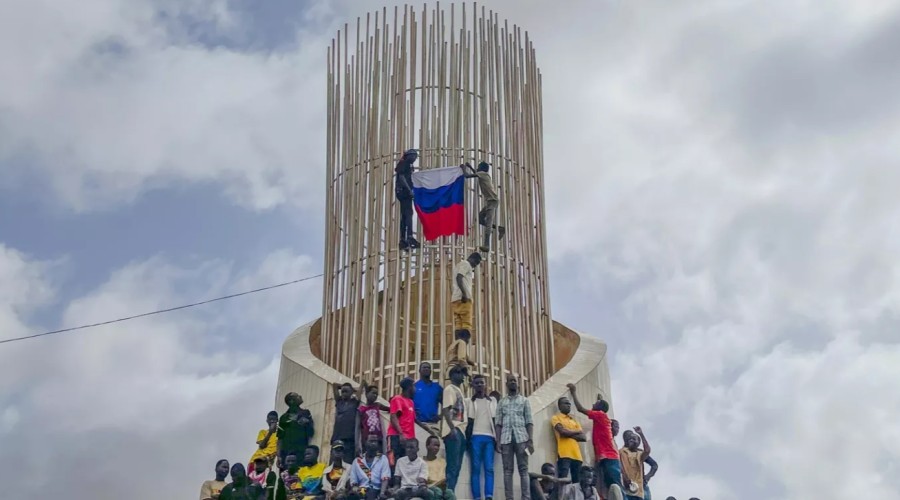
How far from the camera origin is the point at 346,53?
70.4 ft

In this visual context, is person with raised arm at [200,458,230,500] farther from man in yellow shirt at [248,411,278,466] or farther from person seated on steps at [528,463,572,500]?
person seated on steps at [528,463,572,500]

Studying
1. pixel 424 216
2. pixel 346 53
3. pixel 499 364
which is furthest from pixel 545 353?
pixel 346 53

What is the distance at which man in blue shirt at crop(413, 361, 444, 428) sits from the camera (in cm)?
1644

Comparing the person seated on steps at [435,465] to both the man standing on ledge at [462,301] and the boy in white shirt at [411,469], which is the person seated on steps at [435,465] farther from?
the man standing on ledge at [462,301]

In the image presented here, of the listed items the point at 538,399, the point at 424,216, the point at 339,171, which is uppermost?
the point at 339,171

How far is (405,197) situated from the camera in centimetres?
1952

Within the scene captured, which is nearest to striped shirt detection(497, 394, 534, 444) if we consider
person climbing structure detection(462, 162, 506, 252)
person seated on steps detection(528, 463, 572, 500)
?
person seated on steps detection(528, 463, 572, 500)

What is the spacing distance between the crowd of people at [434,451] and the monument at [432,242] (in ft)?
2.18

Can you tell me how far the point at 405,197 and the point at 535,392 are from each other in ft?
12.0

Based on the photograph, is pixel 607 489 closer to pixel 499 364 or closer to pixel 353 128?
pixel 499 364

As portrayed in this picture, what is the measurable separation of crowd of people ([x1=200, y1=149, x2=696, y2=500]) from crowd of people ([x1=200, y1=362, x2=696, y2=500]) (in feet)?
0.04

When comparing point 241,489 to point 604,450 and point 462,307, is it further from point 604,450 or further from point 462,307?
point 604,450

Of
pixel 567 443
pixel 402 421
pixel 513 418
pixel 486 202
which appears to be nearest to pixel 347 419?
pixel 402 421

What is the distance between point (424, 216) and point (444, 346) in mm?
2101
